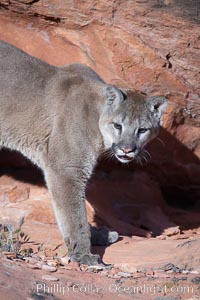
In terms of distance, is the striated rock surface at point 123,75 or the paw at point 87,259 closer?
the paw at point 87,259

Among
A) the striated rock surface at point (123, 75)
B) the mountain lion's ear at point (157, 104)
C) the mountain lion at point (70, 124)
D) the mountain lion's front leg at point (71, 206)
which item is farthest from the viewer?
the striated rock surface at point (123, 75)

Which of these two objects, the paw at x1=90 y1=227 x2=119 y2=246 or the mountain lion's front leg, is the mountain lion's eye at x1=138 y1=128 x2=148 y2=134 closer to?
the mountain lion's front leg

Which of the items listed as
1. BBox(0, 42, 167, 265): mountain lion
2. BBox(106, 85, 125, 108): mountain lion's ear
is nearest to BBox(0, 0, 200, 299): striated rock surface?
BBox(0, 42, 167, 265): mountain lion

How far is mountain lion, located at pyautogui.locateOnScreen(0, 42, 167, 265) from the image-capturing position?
20.3 ft

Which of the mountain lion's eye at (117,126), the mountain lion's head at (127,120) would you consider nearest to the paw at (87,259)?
the mountain lion's head at (127,120)

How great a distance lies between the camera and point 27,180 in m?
7.69

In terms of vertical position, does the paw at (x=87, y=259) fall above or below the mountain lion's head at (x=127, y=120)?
below

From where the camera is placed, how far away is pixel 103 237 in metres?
6.58

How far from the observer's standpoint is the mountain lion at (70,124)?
20.3 ft

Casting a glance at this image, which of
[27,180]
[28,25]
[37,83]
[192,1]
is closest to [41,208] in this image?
[27,180]

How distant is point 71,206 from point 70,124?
82 centimetres

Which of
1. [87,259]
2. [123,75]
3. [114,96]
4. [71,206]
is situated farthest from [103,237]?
[123,75]

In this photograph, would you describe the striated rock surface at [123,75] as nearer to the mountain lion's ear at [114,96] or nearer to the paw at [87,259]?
the paw at [87,259]

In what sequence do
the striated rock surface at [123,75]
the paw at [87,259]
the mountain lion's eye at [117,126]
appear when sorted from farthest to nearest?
the striated rock surface at [123,75] < the mountain lion's eye at [117,126] < the paw at [87,259]
